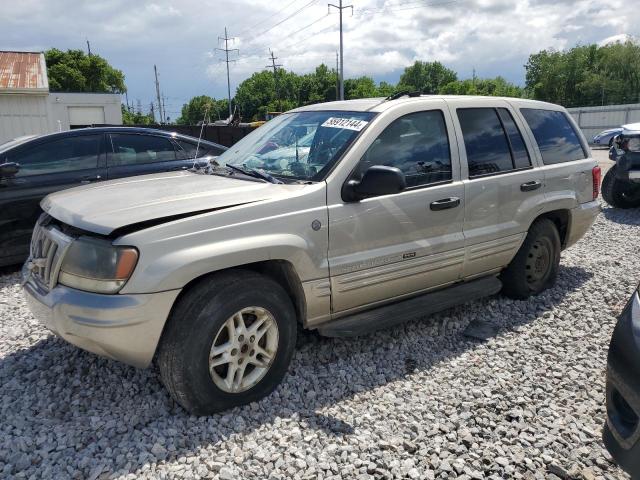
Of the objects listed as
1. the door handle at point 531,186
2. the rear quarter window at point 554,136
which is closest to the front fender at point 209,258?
the door handle at point 531,186

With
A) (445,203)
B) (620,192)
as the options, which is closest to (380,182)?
(445,203)

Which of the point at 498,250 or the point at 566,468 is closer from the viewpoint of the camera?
the point at 566,468

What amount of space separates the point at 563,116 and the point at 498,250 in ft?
5.79

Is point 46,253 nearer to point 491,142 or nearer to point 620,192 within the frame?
point 491,142

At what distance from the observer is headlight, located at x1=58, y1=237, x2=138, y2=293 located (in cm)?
273

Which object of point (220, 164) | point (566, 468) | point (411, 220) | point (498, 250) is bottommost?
point (566, 468)

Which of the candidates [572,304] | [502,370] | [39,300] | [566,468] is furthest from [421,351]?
[39,300]

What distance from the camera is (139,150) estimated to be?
21.5ft

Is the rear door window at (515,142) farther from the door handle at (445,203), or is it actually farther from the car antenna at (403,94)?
the door handle at (445,203)

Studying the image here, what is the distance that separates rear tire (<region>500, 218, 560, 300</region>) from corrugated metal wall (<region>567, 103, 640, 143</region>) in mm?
34384

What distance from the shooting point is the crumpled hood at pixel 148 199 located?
2.86 m

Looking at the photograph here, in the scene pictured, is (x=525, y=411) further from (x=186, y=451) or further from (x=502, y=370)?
(x=186, y=451)

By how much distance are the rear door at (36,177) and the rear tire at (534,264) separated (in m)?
4.56

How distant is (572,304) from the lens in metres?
4.88
